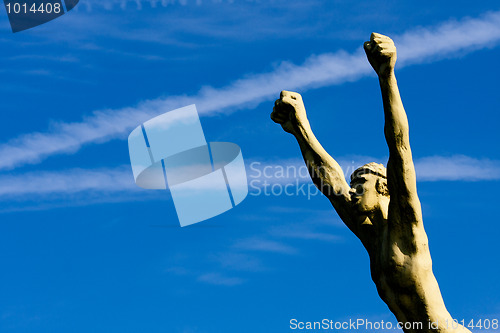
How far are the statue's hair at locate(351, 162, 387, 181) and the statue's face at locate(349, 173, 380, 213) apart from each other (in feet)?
0.26

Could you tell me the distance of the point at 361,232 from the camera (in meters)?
9.30

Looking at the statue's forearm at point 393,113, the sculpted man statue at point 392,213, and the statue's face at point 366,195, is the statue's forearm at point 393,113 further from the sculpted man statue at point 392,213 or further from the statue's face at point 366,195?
the statue's face at point 366,195

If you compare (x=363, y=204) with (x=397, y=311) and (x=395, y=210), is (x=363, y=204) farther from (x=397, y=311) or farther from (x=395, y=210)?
(x=397, y=311)

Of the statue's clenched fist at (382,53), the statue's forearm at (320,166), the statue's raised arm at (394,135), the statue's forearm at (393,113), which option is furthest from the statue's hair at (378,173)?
the statue's clenched fist at (382,53)

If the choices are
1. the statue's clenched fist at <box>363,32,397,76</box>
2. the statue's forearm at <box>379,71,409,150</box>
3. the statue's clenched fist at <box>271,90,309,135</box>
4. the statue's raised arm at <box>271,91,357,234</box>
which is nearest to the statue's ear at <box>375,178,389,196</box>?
the statue's raised arm at <box>271,91,357,234</box>

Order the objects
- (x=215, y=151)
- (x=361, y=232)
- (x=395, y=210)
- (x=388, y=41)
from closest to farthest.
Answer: (x=388, y=41)
(x=395, y=210)
(x=361, y=232)
(x=215, y=151)

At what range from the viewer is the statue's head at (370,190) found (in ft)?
30.0

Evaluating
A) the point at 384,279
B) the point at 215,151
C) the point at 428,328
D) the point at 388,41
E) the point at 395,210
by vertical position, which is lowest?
the point at 428,328

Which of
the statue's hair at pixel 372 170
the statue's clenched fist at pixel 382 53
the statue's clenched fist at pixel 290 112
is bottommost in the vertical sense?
the statue's hair at pixel 372 170

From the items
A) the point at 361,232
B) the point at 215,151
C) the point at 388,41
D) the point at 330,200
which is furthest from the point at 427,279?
the point at 215,151

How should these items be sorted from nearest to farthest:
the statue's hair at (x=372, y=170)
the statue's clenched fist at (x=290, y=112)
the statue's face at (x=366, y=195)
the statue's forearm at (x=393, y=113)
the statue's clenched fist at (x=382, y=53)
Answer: the statue's clenched fist at (x=382, y=53)
the statue's forearm at (x=393, y=113)
the statue's face at (x=366, y=195)
the statue's hair at (x=372, y=170)
the statue's clenched fist at (x=290, y=112)

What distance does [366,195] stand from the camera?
914 centimetres

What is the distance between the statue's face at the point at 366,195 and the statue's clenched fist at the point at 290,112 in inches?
49.1

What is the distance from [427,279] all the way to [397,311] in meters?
0.59
